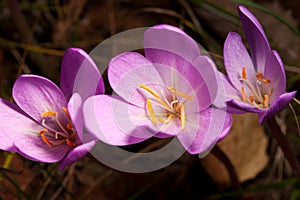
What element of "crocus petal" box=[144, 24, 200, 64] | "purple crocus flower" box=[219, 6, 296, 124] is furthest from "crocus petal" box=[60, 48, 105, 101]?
"purple crocus flower" box=[219, 6, 296, 124]

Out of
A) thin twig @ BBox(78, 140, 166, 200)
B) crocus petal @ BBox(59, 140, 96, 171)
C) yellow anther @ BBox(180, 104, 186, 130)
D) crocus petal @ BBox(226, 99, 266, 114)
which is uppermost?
crocus petal @ BBox(226, 99, 266, 114)

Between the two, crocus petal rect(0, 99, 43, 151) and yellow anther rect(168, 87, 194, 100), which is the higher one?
yellow anther rect(168, 87, 194, 100)

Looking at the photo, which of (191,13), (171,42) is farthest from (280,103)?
(191,13)

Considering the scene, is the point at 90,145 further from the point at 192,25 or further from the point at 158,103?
the point at 192,25

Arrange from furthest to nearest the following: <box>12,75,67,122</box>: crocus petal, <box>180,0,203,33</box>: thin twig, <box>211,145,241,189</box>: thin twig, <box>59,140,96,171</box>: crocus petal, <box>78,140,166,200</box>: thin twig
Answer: <box>180,0,203,33</box>: thin twig, <box>78,140,166,200</box>: thin twig, <box>211,145,241,189</box>: thin twig, <box>12,75,67,122</box>: crocus petal, <box>59,140,96,171</box>: crocus petal

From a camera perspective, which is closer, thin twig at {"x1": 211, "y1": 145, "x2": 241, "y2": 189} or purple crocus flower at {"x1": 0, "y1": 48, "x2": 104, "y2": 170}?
purple crocus flower at {"x1": 0, "y1": 48, "x2": 104, "y2": 170}

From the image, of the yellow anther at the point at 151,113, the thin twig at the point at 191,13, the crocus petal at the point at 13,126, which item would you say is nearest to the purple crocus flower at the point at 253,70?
the yellow anther at the point at 151,113

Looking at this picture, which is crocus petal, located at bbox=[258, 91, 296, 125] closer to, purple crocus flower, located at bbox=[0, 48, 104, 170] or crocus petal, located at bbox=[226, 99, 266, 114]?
crocus petal, located at bbox=[226, 99, 266, 114]

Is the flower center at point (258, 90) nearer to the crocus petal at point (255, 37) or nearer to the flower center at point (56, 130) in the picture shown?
the crocus petal at point (255, 37)

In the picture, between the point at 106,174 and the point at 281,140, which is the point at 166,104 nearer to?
the point at 281,140
